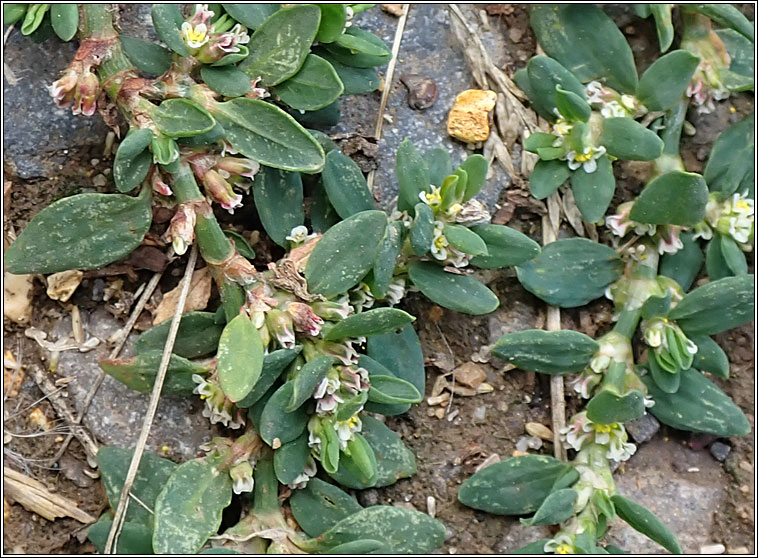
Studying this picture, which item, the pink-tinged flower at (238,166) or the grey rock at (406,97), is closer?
the pink-tinged flower at (238,166)

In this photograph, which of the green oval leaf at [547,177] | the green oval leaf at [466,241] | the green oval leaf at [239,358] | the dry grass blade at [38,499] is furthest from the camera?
the green oval leaf at [547,177]

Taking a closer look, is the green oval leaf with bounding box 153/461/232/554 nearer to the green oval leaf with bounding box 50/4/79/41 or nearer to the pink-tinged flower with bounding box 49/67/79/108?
the pink-tinged flower with bounding box 49/67/79/108

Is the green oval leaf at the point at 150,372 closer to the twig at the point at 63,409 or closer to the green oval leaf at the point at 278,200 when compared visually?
the twig at the point at 63,409

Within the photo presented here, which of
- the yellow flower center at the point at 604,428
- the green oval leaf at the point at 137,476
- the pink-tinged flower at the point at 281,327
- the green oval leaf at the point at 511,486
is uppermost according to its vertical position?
the pink-tinged flower at the point at 281,327

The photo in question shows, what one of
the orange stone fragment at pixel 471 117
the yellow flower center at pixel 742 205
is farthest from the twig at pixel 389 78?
the yellow flower center at pixel 742 205

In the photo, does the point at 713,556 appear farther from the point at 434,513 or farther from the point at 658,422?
the point at 434,513

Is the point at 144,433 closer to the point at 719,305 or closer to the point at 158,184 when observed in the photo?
the point at 158,184

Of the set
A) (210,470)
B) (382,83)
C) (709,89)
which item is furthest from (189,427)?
(709,89)
